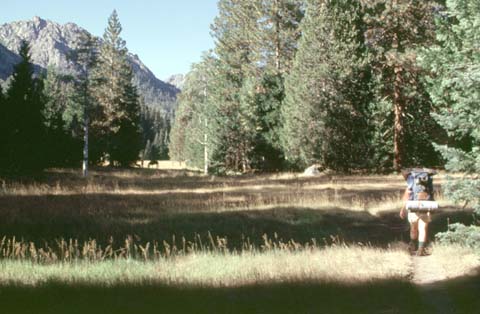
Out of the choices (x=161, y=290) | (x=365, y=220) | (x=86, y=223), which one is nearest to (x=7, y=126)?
(x=86, y=223)

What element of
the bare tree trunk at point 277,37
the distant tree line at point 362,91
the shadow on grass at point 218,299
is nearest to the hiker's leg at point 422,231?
the shadow on grass at point 218,299

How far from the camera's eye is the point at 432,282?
7.09 m

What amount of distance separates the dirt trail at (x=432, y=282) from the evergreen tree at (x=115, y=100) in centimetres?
4479

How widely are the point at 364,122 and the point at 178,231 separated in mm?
23774

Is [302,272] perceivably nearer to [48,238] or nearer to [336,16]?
[48,238]

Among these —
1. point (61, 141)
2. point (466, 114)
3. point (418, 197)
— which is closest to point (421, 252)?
point (418, 197)

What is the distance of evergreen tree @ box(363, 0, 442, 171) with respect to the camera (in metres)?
30.5

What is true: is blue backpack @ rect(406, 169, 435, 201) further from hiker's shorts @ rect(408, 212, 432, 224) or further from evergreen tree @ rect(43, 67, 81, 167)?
evergreen tree @ rect(43, 67, 81, 167)

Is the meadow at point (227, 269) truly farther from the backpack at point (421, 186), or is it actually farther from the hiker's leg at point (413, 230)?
the backpack at point (421, 186)

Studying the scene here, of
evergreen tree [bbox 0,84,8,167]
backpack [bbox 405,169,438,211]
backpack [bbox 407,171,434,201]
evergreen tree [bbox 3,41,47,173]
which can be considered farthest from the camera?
evergreen tree [bbox 3,41,47,173]

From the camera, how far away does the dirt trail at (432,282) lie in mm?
5824

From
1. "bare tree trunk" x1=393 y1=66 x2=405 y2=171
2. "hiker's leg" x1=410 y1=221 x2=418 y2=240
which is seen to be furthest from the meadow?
"bare tree trunk" x1=393 y1=66 x2=405 y2=171

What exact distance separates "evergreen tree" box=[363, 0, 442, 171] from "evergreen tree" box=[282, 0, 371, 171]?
3.73 feet

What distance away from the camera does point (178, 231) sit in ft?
42.1
